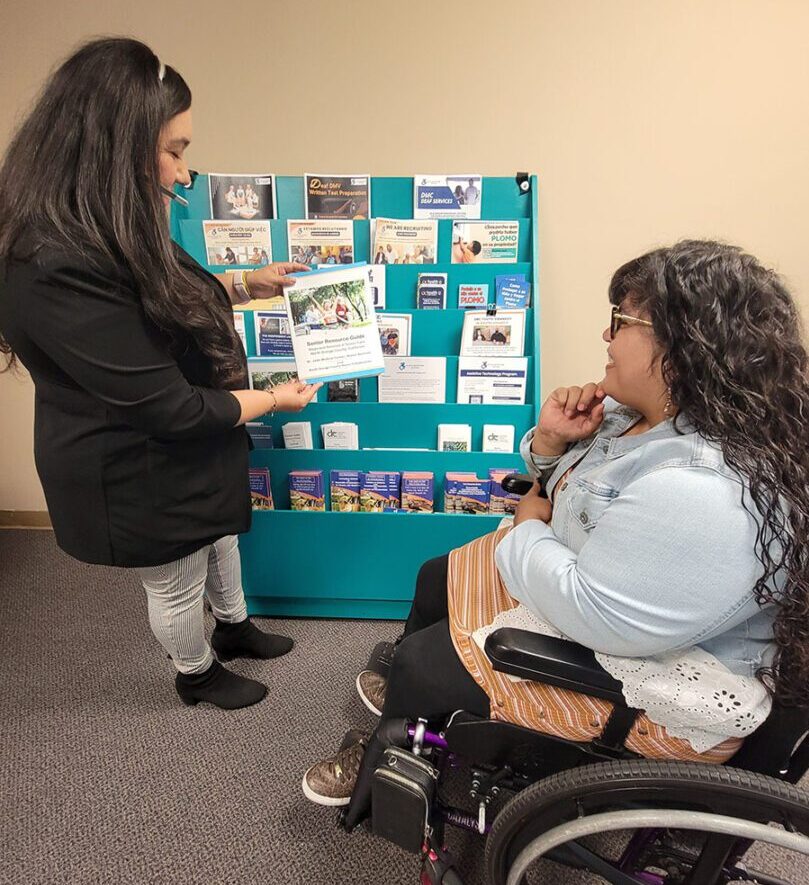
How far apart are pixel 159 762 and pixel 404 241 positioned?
1.63m

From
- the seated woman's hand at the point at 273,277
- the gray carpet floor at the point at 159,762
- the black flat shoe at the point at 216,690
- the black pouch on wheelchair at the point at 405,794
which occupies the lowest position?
the gray carpet floor at the point at 159,762

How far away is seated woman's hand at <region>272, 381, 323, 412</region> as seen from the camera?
1266 mm

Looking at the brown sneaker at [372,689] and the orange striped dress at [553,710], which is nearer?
the orange striped dress at [553,710]

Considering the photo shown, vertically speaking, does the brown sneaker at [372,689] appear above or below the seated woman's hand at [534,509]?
below

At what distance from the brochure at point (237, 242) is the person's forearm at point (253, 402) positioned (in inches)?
23.9

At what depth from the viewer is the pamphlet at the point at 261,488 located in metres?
1.60

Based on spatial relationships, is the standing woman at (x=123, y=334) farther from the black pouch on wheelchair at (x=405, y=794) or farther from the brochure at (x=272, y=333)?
the black pouch on wheelchair at (x=405, y=794)

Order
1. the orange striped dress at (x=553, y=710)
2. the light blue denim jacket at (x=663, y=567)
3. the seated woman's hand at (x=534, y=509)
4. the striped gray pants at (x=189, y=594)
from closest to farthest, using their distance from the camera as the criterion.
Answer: the light blue denim jacket at (x=663, y=567) → the orange striped dress at (x=553, y=710) → the seated woman's hand at (x=534, y=509) → the striped gray pants at (x=189, y=594)

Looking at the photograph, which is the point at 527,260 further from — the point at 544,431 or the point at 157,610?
the point at 157,610

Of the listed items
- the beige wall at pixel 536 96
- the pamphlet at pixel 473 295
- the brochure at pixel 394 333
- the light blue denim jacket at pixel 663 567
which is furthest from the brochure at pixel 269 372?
the light blue denim jacket at pixel 663 567

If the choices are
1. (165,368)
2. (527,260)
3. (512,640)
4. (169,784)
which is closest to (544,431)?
(512,640)

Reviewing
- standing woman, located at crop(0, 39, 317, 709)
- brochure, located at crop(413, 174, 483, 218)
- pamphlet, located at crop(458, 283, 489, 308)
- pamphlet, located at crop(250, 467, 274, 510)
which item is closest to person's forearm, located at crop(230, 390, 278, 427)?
standing woman, located at crop(0, 39, 317, 709)

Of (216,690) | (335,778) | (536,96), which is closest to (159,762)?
(216,690)

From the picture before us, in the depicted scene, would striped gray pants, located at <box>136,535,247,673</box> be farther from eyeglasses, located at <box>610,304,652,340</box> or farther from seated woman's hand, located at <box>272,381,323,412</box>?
eyeglasses, located at <box>610,304,652,340</box>
